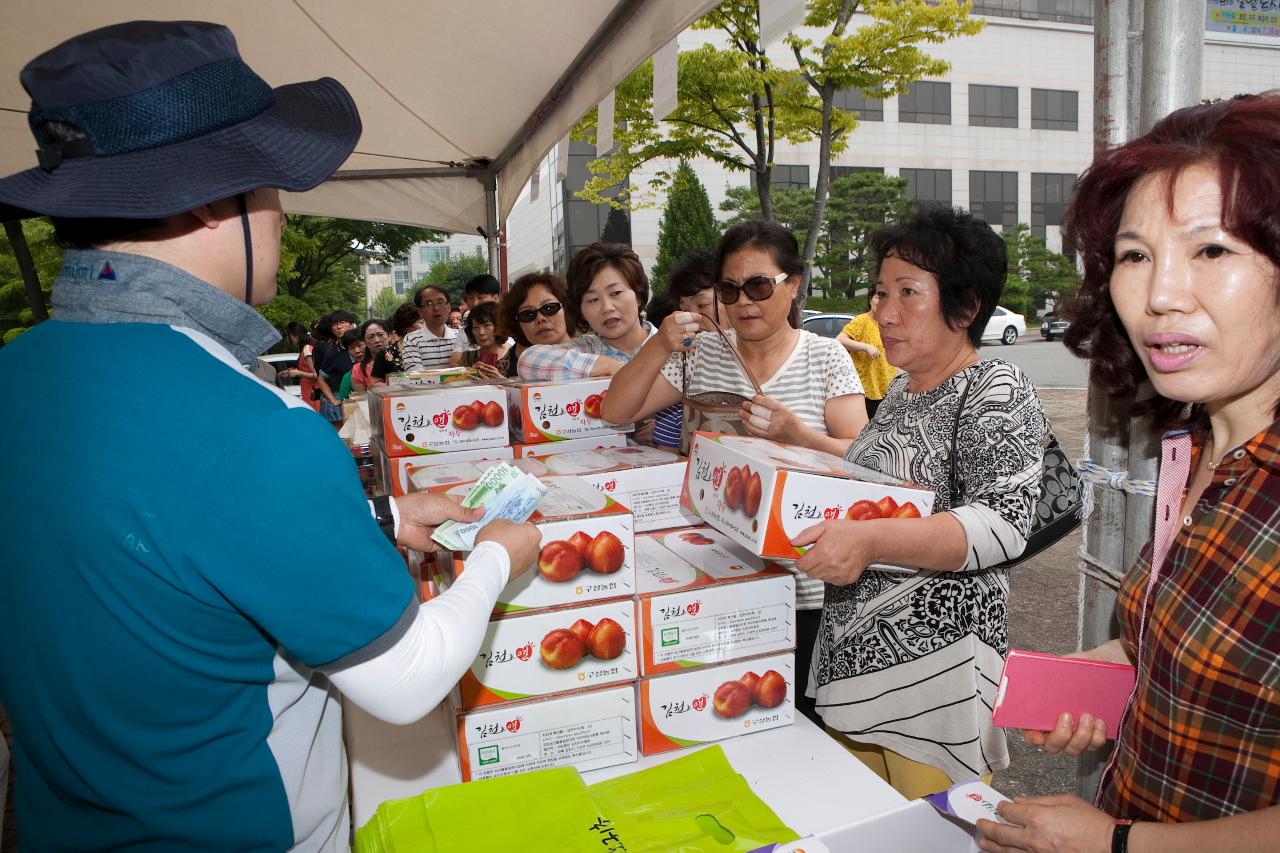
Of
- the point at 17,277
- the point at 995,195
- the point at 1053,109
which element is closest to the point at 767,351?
the point at 17,277

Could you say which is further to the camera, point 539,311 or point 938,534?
point 539,311

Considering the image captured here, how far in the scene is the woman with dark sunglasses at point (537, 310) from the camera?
3633mm

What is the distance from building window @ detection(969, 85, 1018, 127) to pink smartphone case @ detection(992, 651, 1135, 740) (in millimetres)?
38952

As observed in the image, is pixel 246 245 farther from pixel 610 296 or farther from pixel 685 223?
pixel 685 223

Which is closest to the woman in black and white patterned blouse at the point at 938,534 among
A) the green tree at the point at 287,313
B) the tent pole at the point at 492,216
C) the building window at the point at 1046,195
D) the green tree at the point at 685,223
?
the tent pole at the point at 492,216

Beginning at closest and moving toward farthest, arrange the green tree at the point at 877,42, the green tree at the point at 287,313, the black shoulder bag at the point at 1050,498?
the black shoulder bag at the point at 1050,498
the green tree at the point at 877,42
the green tree at the point at 287,313

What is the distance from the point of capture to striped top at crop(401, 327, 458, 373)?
717 cm

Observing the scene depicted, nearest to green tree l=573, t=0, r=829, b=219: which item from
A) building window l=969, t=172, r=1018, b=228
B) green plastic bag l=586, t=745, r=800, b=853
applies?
green plastic bag l=586, t=745, r=800, b=853

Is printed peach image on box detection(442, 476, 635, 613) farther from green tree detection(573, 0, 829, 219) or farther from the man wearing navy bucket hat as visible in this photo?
green tree detection(573, 0, 829, 219)

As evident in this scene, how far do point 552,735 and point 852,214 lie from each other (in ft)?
100

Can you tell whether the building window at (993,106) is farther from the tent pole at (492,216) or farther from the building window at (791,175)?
the tent pole at (492,216)

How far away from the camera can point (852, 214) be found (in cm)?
2958

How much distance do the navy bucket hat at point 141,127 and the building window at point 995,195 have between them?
38.8m

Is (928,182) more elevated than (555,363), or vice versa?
(928,182)
